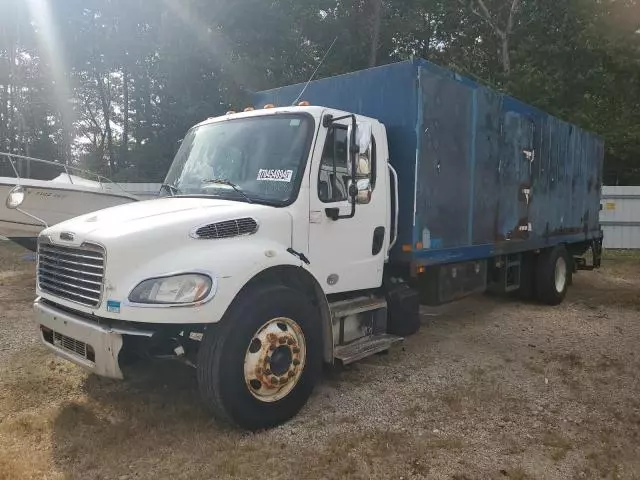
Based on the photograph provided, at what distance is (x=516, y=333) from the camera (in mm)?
7148

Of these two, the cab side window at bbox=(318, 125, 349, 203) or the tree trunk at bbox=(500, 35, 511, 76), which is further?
the tree trunk at bbox=(500, 35, 511, 76)

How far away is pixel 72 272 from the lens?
159 inches

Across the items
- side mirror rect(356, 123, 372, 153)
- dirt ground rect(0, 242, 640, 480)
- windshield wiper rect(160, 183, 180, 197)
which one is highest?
side mirror rect(356, 123, 372, 153)

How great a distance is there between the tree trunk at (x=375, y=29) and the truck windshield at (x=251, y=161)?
18.3 m

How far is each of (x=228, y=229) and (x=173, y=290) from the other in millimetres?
639

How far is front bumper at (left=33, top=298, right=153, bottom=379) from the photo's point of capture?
12.1 ft

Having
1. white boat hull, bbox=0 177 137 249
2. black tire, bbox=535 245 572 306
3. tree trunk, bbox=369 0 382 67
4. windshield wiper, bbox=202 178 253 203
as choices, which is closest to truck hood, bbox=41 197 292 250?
windshield wiper, bbox=202 178 253 203

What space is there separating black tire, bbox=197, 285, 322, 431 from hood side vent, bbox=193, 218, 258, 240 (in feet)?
1.41

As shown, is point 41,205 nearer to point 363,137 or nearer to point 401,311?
point 401,311

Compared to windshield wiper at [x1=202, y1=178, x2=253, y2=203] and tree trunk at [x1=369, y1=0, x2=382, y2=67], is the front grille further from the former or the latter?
tree trunk at [x1=369, y1=0, x2=382, y2=67]

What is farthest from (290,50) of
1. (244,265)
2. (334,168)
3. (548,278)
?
(244,265)

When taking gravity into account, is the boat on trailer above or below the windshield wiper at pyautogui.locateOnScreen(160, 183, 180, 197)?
below

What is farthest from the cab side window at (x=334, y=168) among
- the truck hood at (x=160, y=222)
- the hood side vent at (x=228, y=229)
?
the hood side vent at (x=228, y=229)

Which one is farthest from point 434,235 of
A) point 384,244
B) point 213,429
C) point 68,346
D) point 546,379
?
point 68,346
